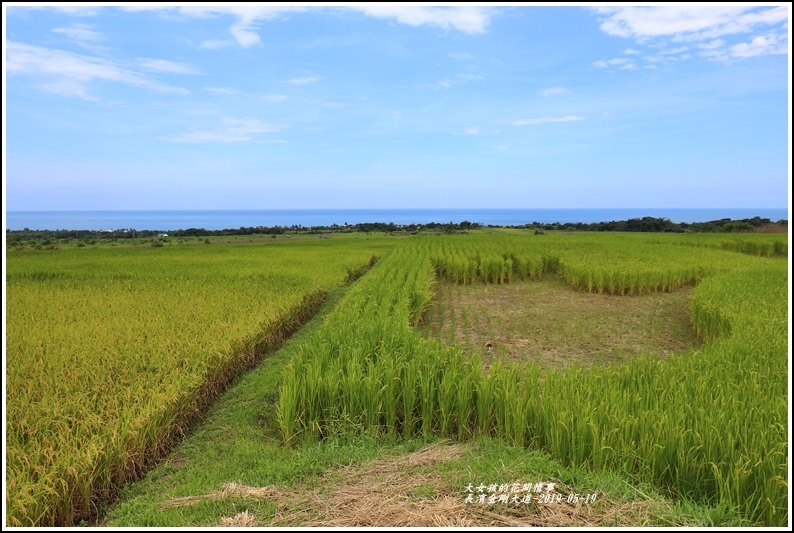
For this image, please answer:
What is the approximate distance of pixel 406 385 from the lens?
461cm

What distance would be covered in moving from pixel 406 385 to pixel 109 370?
3327 millimetres

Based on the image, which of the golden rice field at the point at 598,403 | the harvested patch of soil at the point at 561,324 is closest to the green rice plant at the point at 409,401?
the golden rice field at the point at 598,403

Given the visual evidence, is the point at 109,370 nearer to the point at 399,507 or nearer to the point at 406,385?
the point at 406,385

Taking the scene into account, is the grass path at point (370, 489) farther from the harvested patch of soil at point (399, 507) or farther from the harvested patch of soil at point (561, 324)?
the harvested patch of soil at point (561, 324)

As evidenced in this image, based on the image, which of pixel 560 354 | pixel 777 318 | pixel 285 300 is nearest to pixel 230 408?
pixel 285 300

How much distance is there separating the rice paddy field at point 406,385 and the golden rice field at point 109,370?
0.02 metres

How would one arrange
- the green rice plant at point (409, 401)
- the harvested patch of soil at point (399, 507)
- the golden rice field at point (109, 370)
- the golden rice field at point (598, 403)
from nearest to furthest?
the harvested patch of soil at point (399, 507) → the golden rice field at point (598, 403) → the golden rice field at point (109, 370) → the green rice plant at point (409, 401)

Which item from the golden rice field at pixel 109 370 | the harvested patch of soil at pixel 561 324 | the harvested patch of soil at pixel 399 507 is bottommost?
the harvested patch of soil at pixel 561 324

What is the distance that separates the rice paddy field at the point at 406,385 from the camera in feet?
10.5

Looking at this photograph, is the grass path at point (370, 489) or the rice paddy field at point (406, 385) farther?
the rice paddy field at point (406, 385)

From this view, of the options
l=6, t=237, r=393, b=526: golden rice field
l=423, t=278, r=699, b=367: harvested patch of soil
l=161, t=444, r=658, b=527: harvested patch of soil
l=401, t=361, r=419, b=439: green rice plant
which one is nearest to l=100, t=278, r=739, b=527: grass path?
l=161, t=444, r=658, b=527: harvested patch of soil

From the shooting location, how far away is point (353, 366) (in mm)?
4797

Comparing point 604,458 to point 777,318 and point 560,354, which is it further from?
point 777,318

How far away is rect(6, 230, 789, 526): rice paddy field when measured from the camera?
321 centimetres
